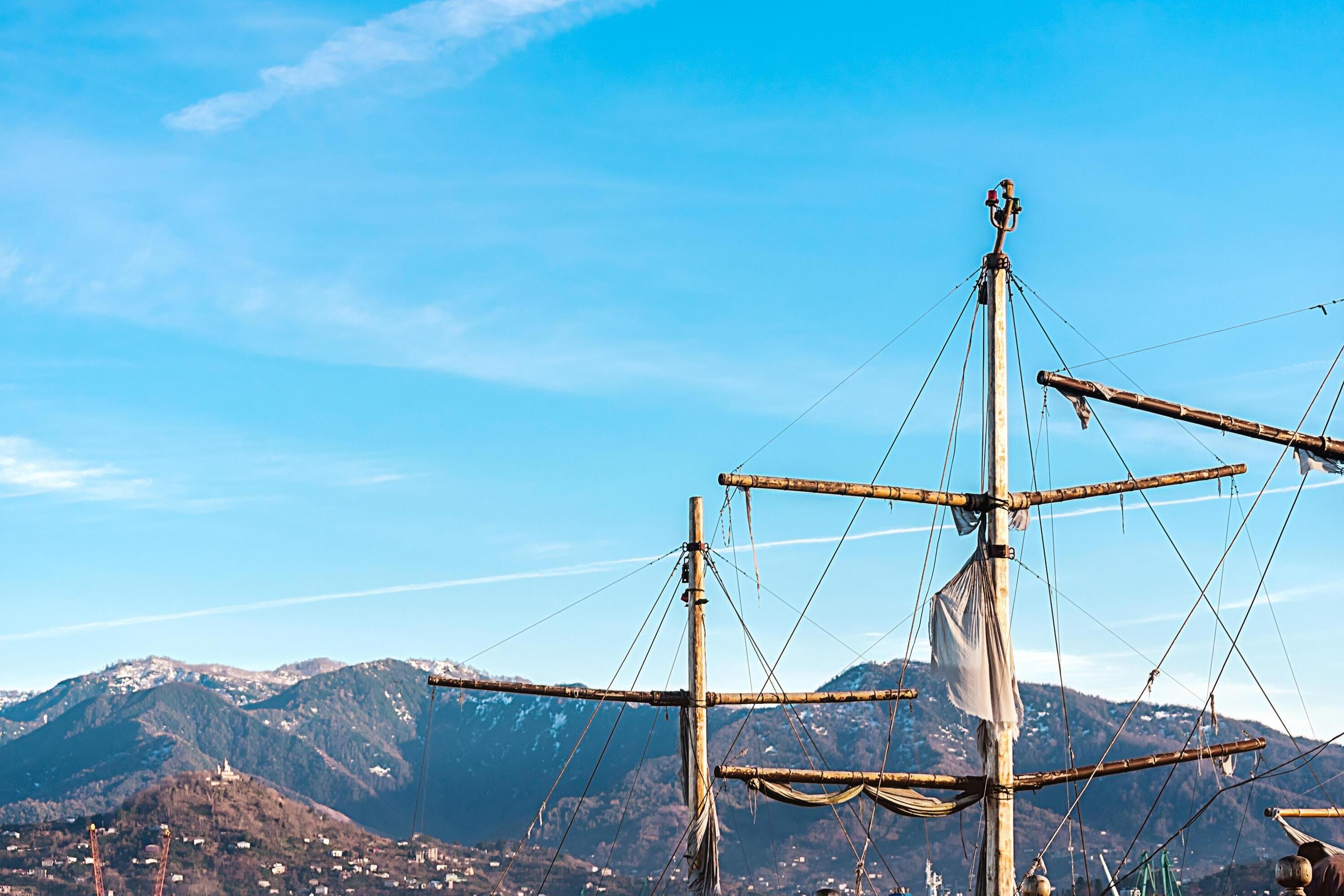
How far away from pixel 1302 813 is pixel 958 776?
5953 mm

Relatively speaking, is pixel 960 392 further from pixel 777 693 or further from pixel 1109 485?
pixel 777 693

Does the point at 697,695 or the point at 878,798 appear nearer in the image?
the point at 878,798

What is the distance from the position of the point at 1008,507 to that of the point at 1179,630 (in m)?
4.55

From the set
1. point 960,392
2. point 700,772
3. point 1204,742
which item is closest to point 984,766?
point 1204,742

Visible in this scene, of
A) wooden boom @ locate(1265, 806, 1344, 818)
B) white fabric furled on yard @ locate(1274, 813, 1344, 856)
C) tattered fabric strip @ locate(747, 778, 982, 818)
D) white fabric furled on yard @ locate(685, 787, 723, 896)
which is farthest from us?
white fabric furled on yard @ locate(685, 787, 723, 896)

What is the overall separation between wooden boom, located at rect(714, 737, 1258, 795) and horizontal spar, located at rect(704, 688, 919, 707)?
22.3 ft

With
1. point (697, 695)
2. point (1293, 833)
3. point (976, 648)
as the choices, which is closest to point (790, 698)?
point (697, 695)

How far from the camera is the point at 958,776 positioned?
2944 centimetres

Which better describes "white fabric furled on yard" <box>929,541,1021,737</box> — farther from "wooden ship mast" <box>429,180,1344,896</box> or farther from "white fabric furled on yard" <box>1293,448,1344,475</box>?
"white fabric furled on yard" <box>1293,448,1344,475</box>

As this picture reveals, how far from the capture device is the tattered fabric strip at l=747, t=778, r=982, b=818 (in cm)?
3055

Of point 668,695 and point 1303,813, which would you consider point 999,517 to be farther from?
point 668,695

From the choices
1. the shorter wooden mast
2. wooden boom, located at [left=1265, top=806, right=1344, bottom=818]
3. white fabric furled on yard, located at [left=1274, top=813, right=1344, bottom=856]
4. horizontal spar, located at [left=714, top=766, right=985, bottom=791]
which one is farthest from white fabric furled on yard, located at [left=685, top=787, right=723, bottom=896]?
white fabric furled on yard, located at [left=1274, top=813, right=1344, bottom=856]

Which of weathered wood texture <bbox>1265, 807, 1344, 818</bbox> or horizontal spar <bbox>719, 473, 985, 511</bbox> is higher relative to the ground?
horizontal spar <bbox>719, 473, 985, 511</bbox>

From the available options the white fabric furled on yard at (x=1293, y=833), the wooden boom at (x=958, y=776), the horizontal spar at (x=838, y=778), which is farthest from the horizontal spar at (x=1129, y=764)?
the white fabric furled on yard at (x=1293, y=833)
